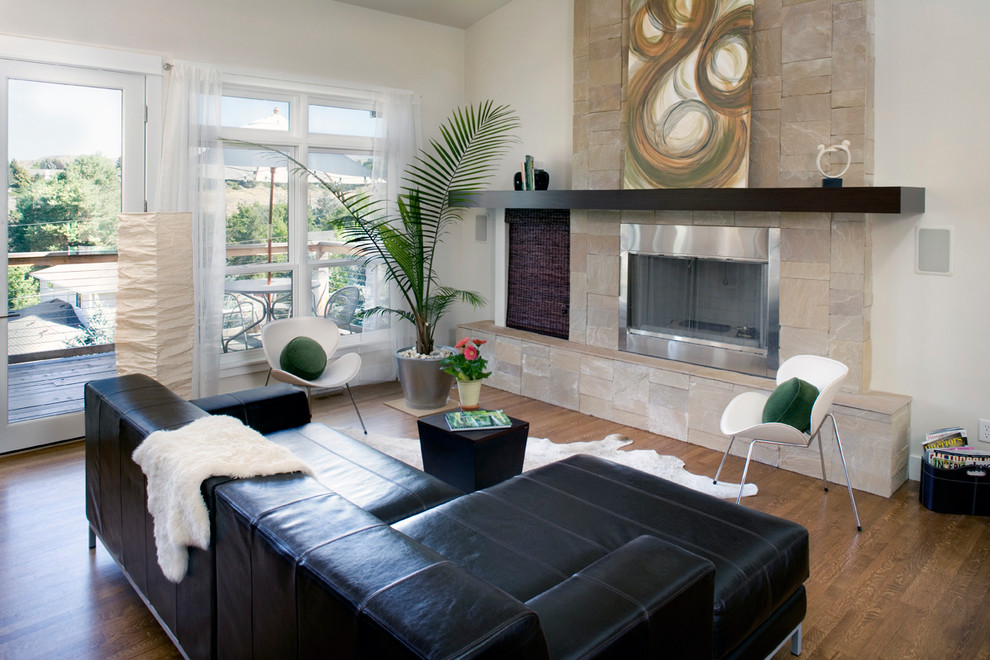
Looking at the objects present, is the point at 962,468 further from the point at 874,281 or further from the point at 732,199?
the point at 732,199

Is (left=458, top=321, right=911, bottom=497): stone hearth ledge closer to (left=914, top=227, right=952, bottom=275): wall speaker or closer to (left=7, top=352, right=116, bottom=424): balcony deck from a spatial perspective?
(left=914, top=227, right=952, bottom=275): wall speaker

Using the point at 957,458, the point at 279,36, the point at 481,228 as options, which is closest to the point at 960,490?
the point at 957,458

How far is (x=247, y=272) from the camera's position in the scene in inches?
203

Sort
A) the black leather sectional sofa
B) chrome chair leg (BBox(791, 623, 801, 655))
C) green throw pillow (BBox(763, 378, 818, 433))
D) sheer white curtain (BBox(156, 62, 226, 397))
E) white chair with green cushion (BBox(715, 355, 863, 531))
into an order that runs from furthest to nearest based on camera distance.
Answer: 1. sheer white curtain (BBox(156, 62, 226, 397))
2. green throw pillow (BBox(763, 378, 818, 433))
3. white chair with green cushion (BBox(715, 355, 863, 531))
4. chrome chair leg (BBox(791, 623, 801, 655))
5. the black leather sectional sofa

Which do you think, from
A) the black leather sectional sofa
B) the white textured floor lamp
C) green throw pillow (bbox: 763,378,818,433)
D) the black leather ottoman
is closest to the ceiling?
the white textured floor lamp

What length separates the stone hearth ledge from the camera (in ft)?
12.5

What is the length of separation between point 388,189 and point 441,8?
149 cm

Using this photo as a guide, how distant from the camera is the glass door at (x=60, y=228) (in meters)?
4.12

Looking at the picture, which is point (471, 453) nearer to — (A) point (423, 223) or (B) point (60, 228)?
(A) point (423, 223)

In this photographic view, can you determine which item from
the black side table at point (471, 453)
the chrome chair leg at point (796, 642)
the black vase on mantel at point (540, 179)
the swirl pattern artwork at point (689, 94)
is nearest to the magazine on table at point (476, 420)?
the black side table at point (471, 453)

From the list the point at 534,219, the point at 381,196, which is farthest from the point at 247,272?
the point at 534,219

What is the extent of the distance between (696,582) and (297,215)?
434cm

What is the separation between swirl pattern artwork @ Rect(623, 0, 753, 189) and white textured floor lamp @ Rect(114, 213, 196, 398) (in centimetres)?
284

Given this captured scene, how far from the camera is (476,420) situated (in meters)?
3.49
